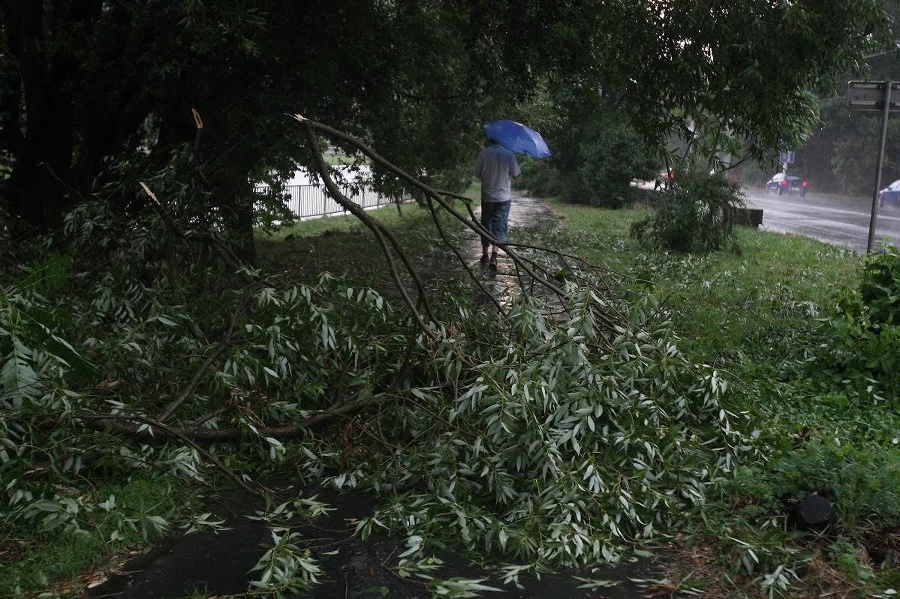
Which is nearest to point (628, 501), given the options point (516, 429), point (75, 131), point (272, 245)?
point (516, 429)

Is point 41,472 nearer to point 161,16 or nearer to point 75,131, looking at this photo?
point 161,16

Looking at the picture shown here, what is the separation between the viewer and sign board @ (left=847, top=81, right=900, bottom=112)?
11.9 m

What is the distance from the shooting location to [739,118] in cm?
943

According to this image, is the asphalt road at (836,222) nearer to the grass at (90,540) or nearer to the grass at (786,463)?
the grass at (786,463)

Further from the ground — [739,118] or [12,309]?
[739,118]

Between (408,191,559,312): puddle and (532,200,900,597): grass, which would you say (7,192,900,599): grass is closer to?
(532,200,900,597): grass

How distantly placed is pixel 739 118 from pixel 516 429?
5.84 meters

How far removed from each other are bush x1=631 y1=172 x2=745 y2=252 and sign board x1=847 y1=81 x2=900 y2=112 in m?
3.51

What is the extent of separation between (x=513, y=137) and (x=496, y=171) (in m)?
0.62

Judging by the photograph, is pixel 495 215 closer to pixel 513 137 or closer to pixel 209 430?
pixel 513 137

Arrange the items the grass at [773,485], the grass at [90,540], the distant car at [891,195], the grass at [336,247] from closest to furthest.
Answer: the grass at [90,540] → the grass at [773,485] → the grass at [336,247] → the distant car at [891,195]

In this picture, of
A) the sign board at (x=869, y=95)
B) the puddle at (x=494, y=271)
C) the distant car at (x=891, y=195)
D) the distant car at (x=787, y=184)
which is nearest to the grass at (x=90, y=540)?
the puddle at (x=494, y=271)

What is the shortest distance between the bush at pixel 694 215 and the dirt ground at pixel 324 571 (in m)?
11.7

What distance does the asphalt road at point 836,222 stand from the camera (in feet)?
69.4
